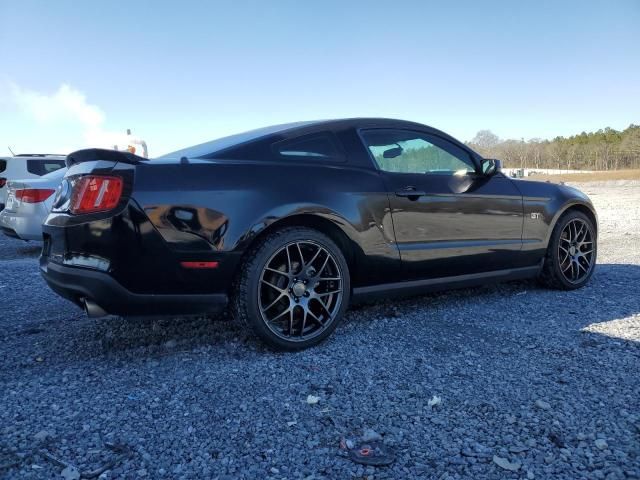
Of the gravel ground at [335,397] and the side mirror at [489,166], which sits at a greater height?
the side mirror at [489,166]

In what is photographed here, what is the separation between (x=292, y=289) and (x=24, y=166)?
9198 mm

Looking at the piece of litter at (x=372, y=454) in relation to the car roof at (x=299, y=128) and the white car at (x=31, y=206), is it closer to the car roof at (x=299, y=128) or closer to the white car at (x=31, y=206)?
the car roof at (x=299, y=128)

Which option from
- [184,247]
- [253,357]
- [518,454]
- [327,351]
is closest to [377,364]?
[327,351]

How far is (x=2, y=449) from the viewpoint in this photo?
1.90 meters

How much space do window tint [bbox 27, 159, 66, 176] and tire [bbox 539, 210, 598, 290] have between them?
925cm

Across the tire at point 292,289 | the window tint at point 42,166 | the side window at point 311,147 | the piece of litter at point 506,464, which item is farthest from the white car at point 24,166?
the piece of litter at point 506,464

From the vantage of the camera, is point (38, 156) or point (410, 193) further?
point (38, 156)

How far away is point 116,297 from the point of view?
262 centimetres

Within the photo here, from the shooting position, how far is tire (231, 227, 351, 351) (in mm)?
2844

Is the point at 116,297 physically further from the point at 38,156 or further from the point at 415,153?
the point at 38,156

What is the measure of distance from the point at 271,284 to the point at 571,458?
172 centimetres

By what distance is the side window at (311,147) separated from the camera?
3146 mm

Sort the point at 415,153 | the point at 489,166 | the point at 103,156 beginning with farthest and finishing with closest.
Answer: the point at 489,166, the point at 415,153, the point at 103,156

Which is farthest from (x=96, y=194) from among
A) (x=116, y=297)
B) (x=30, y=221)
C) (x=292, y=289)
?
(x=30, y=221)
